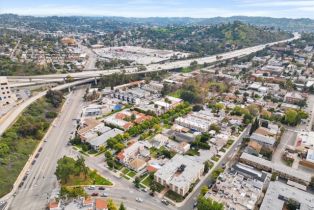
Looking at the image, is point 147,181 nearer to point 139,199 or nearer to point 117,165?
point 139,199

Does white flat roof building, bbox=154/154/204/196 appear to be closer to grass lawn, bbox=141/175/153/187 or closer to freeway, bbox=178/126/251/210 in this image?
freeway, bbox=178/126/251/210

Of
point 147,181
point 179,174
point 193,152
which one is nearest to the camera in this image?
point 179,174

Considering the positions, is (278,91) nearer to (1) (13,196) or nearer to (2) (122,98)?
(2) (122,98)

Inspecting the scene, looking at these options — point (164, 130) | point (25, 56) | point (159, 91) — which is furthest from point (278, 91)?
point (25, 56)

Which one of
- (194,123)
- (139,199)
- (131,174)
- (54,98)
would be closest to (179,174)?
(139,199)

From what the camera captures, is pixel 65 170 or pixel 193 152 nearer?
pixel 65 170

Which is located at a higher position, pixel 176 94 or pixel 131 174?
pixel 176 94

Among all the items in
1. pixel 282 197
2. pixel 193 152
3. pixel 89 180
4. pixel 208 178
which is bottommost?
pixel 89 180

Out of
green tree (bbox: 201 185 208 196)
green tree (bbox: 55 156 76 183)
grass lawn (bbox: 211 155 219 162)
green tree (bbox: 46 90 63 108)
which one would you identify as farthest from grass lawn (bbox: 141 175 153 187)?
green tree (bbox: 46 90 63 108)
